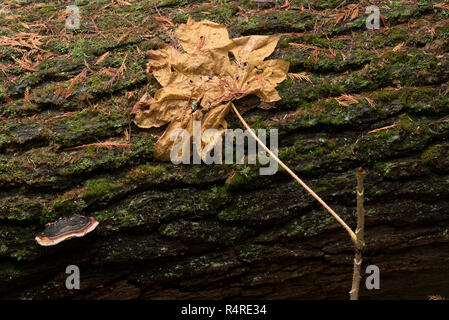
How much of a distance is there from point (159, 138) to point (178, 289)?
120 centimetres

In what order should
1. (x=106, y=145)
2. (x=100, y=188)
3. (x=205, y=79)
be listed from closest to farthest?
Answer: 1. (x=100, y=188)
2. (x=106, y=145)
3. (x=205, y=79)

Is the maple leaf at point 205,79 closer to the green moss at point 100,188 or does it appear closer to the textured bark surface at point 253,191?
the textured bark surface at point 253,191

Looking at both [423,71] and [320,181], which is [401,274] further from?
[423,71]

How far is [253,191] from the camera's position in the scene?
2.68 meters

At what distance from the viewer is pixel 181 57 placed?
2.91m

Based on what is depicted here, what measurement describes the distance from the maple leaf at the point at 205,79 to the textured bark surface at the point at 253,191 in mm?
114

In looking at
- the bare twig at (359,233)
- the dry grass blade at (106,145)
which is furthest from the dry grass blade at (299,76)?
the dry grass blade at (106,145)

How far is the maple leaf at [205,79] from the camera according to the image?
2.75m

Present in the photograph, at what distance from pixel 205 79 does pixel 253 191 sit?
983 mm

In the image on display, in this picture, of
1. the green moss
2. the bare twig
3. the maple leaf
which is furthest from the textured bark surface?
the bare twig

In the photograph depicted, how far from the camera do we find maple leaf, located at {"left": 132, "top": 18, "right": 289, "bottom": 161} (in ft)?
9.02

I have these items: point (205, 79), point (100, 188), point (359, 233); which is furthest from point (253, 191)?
point (100, 188)

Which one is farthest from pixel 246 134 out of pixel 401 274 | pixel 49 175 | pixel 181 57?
pixel 401 274

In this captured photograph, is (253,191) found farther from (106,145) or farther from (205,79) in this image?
(106,145)
